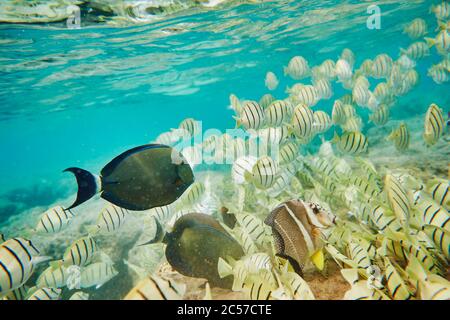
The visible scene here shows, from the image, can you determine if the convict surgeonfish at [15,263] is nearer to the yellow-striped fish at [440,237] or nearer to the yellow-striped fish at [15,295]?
the yellow-striped fish at [15,295]

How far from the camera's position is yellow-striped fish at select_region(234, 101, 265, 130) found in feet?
15.5

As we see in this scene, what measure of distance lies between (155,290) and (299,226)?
1295mm

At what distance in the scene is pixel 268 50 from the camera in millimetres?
26062

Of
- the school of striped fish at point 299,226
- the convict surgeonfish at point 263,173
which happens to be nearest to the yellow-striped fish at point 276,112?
the school of striped fish at point 299,226

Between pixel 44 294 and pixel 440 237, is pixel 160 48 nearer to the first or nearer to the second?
pixel 44 294

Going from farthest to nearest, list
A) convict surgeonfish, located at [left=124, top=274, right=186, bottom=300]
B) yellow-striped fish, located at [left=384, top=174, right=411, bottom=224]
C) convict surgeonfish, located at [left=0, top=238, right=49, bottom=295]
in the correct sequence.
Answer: yellow-striped fish, located at [left=384, top=174, right=411, bottom=224], convict surgeonfish, located at [left=0, top=238, right=49, bottom=295], convict surgeonfish, located at [left=124, top=274, right=186, bottom=300]

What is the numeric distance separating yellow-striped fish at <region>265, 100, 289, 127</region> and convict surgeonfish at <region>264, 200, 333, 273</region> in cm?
293

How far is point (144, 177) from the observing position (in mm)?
2092

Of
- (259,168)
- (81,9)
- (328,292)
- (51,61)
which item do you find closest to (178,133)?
(259,168)

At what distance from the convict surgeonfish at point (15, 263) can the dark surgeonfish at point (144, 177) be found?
107 cm

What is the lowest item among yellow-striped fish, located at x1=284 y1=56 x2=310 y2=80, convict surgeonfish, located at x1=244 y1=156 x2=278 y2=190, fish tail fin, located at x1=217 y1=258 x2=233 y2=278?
fish tail fin, located at x1=217 y1=258 x2=233 y2=278

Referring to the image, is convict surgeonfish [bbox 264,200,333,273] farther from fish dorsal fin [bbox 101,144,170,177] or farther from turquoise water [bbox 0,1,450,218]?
turquoise water [bbox 0,1,450,218]

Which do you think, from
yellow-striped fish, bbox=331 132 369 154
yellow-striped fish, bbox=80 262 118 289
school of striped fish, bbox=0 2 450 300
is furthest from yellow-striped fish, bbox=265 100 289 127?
yellow-striped fish, bbox=80 262 118 289

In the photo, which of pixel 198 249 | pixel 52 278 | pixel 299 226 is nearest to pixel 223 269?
pixel 198 249
